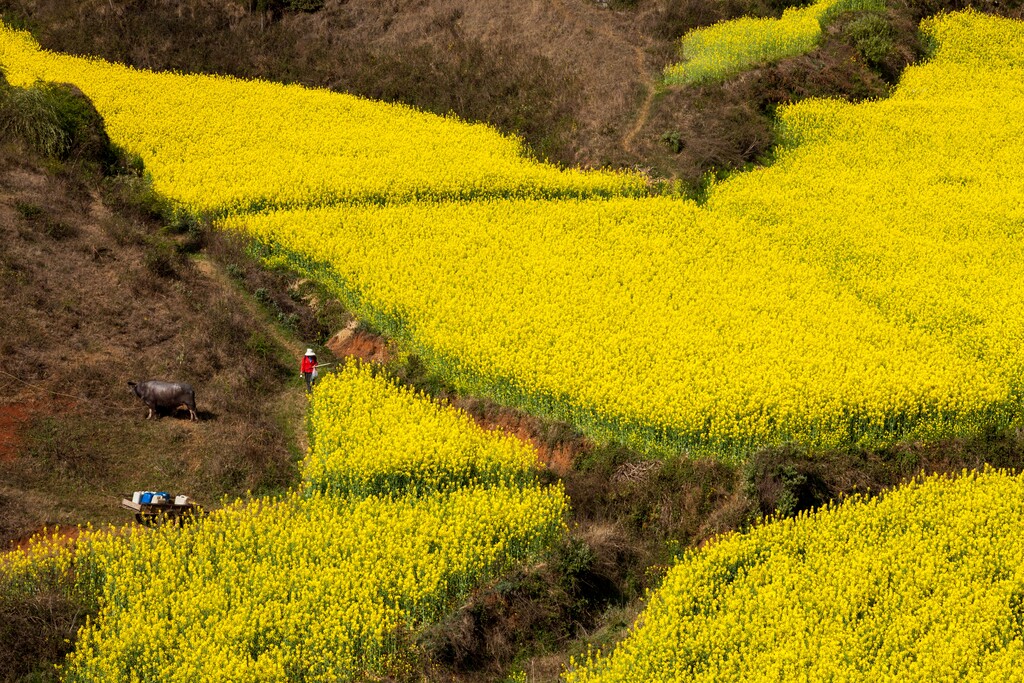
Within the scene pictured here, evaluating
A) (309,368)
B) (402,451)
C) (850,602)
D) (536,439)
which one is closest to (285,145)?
(309,368)

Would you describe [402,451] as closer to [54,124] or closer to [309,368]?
[309,368]

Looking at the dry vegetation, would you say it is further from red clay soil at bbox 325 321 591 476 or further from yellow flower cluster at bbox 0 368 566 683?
yellow flower cluster at bbox 0 368 566 683

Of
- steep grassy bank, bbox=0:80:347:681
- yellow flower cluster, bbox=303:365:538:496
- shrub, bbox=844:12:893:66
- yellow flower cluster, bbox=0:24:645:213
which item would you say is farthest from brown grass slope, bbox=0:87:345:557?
shrub, bbox=844:12:893:66

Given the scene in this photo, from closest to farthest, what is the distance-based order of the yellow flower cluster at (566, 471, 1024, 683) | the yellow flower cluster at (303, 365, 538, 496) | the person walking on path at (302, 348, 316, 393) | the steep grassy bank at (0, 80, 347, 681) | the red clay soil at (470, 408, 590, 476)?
the yellow flower cluster at (566, 471, 1024, 683) < the steep grassy bank at (0, 80, 347, 681) < the yellow flower cluster at (303, 365, 538, 496) < the red clay soil at (470, 408, 590, 476) < the person walking on path at (302, 348, 316, 393)

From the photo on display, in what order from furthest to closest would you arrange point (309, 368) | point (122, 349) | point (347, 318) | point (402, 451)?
point (347, 318) → point (122, 349) → point (309, 368) → point (402, 451)

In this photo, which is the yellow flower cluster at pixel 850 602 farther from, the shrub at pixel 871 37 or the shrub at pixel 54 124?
the shrub at pixel 871 37
